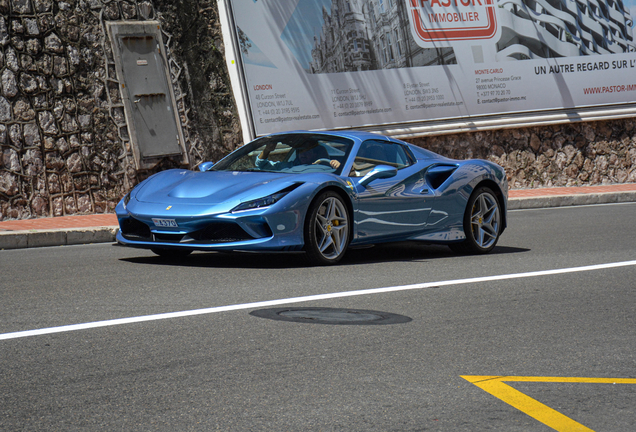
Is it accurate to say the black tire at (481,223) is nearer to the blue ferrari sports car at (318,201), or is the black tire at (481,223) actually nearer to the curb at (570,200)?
the blue ferrari sports car at (318,201)

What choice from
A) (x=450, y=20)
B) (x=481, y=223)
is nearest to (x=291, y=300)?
(x=481, y=223)

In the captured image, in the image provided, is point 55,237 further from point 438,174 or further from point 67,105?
point 438,174

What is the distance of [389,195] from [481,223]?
4.72ft

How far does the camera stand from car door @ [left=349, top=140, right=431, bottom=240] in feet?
25.4

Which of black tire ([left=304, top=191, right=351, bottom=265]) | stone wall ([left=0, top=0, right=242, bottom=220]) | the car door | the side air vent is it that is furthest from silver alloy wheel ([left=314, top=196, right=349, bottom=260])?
stone wall ([left=0, top=0, right=242, bottom=220])

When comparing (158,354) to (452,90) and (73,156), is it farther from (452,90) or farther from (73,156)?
(452,90)

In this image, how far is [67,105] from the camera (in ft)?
42.7

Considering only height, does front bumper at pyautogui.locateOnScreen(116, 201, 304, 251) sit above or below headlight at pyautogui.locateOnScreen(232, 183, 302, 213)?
below

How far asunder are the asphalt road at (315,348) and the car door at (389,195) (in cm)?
50

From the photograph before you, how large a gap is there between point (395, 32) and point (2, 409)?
1519cm

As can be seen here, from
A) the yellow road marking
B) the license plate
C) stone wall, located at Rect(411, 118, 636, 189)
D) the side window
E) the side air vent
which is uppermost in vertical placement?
the side window

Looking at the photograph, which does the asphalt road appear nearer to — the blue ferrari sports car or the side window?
the blue ferrari sports car

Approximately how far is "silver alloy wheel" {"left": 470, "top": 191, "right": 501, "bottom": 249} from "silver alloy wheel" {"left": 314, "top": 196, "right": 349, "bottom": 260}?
6.08ft


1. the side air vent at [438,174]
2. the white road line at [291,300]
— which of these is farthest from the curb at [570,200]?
the white road line at [291,300]
